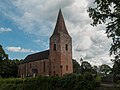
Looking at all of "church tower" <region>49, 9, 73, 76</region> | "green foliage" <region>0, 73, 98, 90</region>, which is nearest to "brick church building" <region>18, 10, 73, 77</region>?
"church tower" <region>49, 9, 73, 76</region>

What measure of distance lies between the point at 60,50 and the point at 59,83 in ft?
134

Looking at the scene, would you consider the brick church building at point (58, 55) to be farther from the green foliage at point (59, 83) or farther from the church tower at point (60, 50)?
the green foliage at point (59, 83)

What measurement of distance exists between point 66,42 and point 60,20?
740 cm

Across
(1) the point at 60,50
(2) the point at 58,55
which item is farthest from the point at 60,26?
(2) the point at 58,55

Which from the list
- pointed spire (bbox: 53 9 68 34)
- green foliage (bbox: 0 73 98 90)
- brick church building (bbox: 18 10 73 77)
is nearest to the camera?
green foliage (bbox: 0 73 98 90)

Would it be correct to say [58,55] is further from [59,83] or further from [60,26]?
[59,83]

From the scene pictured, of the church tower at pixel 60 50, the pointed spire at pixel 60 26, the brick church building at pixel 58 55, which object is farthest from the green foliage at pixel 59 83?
the pointed spire at pixel 60 26

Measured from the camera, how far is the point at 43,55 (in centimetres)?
7212

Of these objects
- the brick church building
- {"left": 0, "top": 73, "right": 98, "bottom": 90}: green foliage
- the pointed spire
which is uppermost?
the pointed spire

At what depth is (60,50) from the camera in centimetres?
6384

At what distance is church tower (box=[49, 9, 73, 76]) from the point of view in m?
63.4

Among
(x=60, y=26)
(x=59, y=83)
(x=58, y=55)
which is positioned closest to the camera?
(x=59, y=83)

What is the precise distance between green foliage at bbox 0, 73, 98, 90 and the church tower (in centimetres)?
3225

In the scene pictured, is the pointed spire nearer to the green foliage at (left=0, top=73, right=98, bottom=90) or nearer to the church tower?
the church tower
